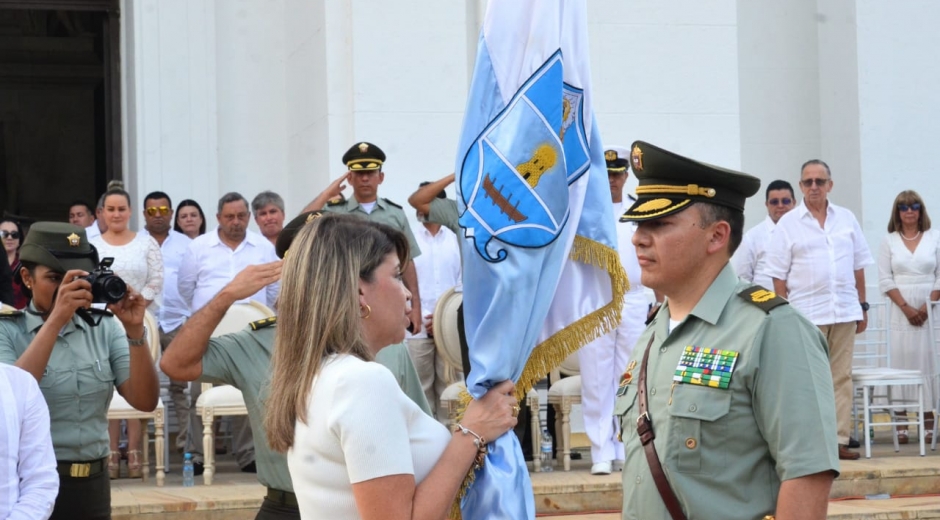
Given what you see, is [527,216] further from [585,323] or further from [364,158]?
[364,158]

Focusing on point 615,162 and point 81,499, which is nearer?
point 81,499

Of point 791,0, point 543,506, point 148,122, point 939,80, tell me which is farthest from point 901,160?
point 148,122

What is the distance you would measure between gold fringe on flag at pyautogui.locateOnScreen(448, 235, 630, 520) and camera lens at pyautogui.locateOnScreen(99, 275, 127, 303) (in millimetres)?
1474

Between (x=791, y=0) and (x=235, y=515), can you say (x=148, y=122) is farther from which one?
(x=791, y=0)

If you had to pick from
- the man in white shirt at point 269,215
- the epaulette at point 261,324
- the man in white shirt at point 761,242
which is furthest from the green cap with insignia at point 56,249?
the man in white shirt at point 761,242

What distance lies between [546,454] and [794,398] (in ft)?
17.8

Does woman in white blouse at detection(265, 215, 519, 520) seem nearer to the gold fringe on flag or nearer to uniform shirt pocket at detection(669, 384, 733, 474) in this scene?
uniform shirt pocket at detection(669, 384, 733, 474)

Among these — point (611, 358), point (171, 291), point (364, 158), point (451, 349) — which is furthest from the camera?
point (171, 291)

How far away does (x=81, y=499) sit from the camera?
456 cm

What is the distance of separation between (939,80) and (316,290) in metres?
9.65

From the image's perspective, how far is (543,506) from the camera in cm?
714

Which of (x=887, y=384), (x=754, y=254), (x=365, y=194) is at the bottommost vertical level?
(x=887, y=384)

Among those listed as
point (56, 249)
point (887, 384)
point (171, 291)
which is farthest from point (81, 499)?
point (887, 384)

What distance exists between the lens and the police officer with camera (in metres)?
4.55
